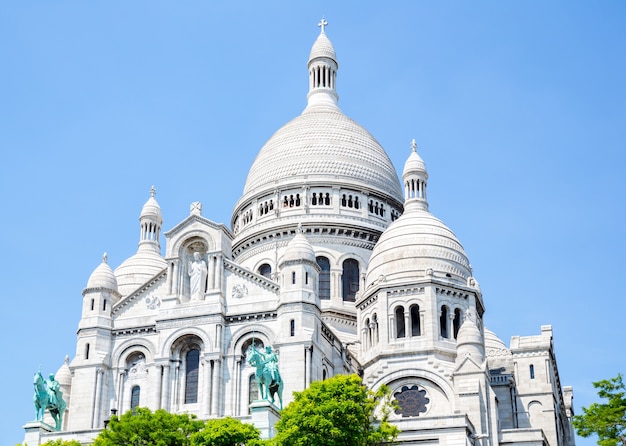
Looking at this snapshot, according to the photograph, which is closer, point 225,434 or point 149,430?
point 225,434

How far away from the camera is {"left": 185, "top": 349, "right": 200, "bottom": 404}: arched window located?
74.4 meters

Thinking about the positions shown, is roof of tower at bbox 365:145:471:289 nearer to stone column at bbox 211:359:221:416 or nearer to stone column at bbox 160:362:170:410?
stone column at bbox 211:359:221:416

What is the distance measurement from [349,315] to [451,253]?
10823mm

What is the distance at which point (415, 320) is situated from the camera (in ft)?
269

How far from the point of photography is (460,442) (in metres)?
68.9

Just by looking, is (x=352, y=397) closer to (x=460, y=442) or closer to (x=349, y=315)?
(x=460, y=442)

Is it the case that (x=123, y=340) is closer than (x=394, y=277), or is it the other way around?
(x=123, y=340)

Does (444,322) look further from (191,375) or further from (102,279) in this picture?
(102,279)

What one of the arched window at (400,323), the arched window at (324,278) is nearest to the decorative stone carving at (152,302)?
the arched window at (400,323)

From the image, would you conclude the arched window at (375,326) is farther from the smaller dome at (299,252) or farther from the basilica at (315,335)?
the smaller dome at (299,252)

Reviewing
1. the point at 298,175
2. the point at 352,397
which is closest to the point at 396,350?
the point at 352,397

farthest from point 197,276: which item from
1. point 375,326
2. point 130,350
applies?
point 375,326

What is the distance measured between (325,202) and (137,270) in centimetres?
1618

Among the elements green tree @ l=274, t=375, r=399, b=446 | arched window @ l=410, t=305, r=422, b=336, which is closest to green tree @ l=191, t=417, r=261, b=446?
green tree @ l=274, t=375, r=399, b=446
